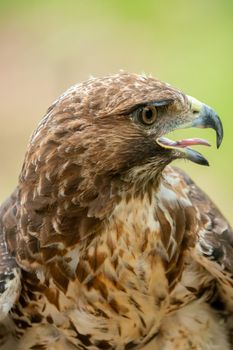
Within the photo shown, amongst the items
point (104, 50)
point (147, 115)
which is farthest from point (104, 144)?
point (104, 50)

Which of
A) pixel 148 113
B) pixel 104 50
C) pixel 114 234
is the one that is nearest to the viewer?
pixel 148 113

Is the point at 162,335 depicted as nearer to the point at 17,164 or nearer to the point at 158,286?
the point at 158,286

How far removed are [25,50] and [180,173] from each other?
6.10 metres

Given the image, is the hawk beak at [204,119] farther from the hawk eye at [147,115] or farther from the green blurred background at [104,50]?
the green blurred background at [104,50]

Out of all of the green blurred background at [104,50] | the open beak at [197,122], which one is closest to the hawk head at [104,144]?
the open beak at [197,122]

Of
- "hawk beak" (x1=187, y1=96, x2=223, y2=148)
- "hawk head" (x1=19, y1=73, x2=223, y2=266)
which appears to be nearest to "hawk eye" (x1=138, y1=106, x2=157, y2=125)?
"hawk head" (x1=19, y1=73, x2=223, y2=266)

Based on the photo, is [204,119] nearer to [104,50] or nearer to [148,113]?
[148,113]

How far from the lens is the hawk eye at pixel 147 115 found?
4.73 metres

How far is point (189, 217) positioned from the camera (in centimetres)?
522

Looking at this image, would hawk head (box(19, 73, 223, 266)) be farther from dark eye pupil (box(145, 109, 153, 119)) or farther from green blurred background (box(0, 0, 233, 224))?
green blurred background (box(0, 0, 233, 224))

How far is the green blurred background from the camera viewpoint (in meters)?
10.2

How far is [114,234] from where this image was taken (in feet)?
16.5

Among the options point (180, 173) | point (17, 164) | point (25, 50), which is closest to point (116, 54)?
point (25, 50)

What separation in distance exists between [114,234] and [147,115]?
53cm
